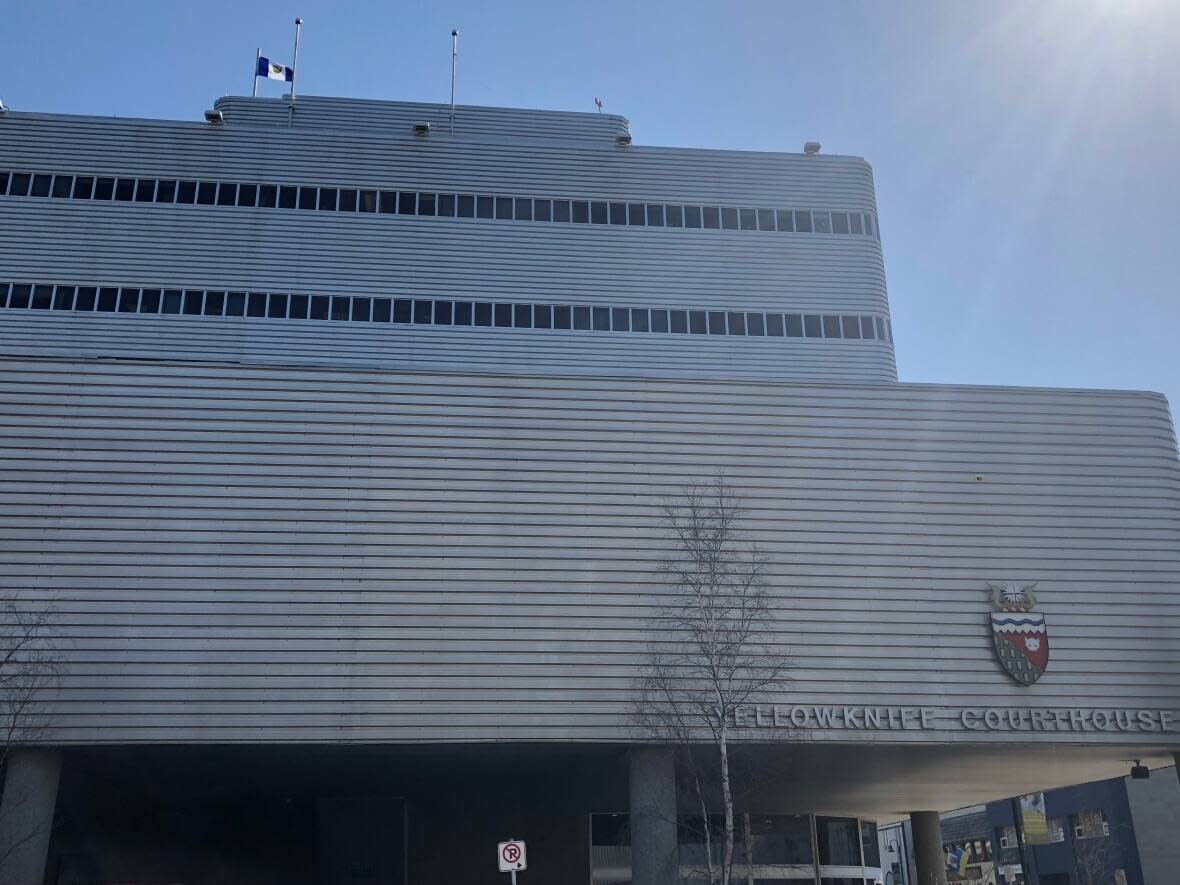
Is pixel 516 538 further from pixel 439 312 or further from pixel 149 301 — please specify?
pixel 149 301

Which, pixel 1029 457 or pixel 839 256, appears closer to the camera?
pixel 1029 457

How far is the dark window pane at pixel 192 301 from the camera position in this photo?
4419cm

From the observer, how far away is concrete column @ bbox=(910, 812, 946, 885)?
42878mm

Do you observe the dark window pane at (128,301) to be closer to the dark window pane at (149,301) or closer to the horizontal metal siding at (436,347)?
the dark window pane at (149,301)

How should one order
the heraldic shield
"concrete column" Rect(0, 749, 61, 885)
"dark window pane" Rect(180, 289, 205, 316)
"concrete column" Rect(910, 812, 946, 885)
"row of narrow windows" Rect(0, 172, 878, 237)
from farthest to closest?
"row of narrow windows" Rect(0, 172, 878, 237), "dark window pane" Rect(180, 289, 205, 316), "concrete column" Rect(910, 812, 946, 885), the heraldic shield, "concrete column" Rect(0, 749, 61, 885)

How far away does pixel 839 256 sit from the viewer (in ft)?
157

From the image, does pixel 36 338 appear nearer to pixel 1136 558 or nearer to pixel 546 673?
pixel 546 673

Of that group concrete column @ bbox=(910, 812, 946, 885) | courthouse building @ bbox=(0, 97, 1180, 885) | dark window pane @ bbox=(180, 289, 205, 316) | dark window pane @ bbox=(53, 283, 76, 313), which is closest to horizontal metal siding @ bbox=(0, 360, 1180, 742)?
courthouse building @ bbox=(0, 97, 1180, 885)

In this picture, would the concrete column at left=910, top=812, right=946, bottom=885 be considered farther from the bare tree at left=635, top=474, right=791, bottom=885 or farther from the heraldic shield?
the bare tree at left=635, top=474, right=791, bottom=885

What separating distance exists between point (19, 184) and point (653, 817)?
118 feet

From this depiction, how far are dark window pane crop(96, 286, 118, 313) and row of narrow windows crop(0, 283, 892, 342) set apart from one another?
1.5 inches

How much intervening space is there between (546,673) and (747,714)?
467 cm

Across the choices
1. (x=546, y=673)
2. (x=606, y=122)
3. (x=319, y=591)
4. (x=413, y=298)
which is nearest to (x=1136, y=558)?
(x=546, y=673)

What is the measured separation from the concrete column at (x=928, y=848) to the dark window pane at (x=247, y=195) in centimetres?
3635
